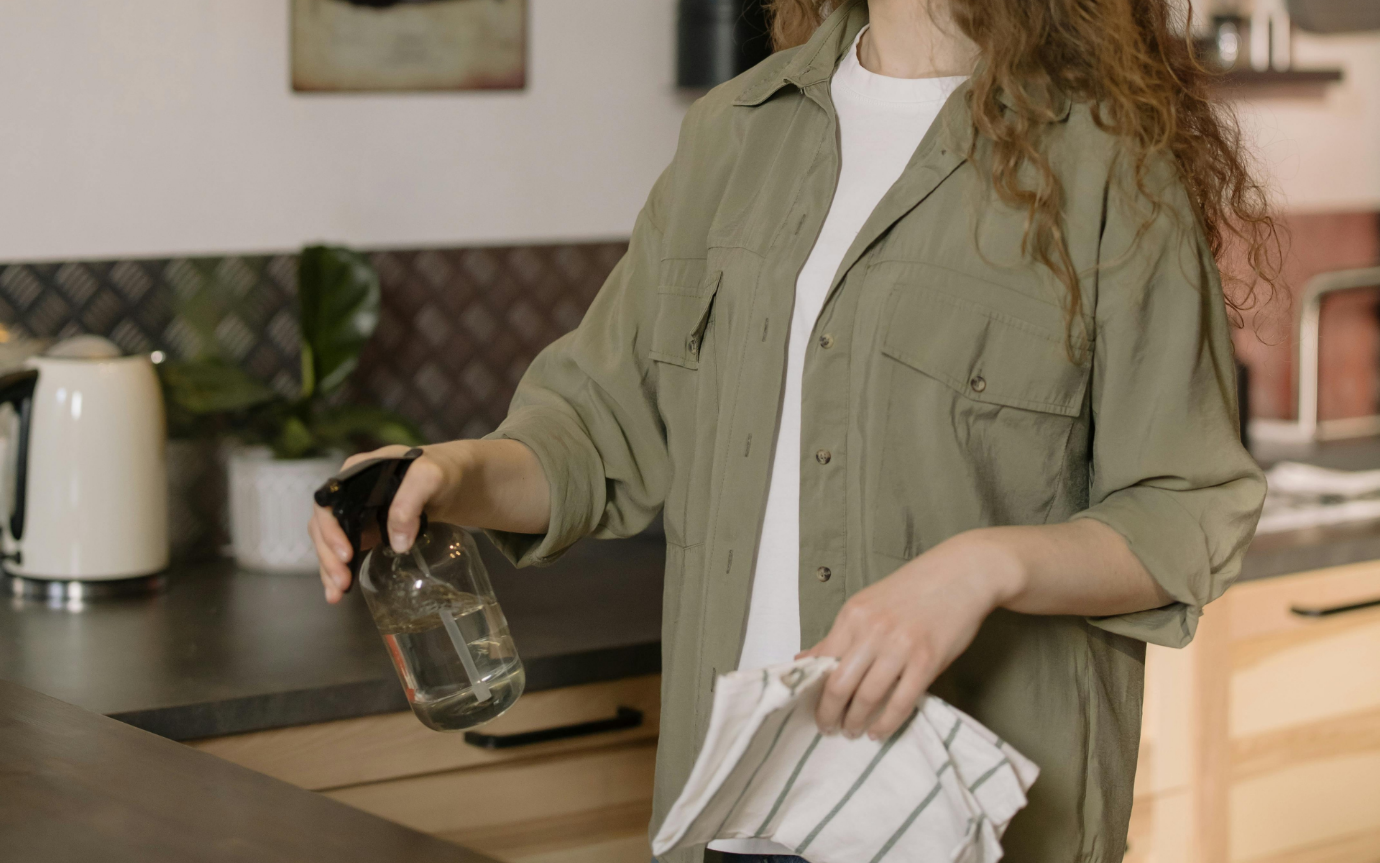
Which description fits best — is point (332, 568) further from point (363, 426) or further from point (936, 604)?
point (363, 426)

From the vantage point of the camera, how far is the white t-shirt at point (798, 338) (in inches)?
41.3

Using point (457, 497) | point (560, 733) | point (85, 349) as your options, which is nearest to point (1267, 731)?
point (560, 733)

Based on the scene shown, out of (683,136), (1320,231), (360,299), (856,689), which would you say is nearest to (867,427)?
(856,689)

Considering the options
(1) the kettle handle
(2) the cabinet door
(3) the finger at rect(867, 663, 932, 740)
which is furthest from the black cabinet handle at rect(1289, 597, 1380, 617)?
(1) the kettle handle

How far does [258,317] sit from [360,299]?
161 millimetres

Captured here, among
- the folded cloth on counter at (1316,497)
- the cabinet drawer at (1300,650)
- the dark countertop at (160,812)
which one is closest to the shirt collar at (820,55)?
the dark countertop at (160,812)

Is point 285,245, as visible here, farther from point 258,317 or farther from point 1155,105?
point 1155,105

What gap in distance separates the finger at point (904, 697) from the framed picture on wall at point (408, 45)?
4.65 ft

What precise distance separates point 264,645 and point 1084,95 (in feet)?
3.38

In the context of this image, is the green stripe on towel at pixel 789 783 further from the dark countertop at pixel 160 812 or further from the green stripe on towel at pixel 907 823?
the dark countertop at pixel 160 812

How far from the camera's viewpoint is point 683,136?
1.21 metres

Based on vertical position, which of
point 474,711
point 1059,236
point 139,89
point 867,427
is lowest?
point 474,711

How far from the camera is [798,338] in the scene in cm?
105

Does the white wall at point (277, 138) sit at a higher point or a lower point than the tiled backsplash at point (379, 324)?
higher
